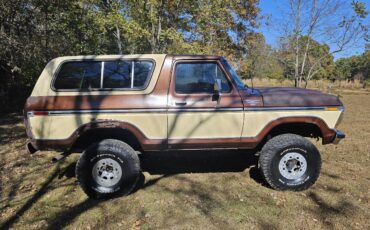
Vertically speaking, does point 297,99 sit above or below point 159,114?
above

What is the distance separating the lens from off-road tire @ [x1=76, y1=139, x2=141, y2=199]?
4.32 meters

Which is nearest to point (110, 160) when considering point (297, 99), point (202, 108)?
point (202, 108)

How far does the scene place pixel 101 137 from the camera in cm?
473

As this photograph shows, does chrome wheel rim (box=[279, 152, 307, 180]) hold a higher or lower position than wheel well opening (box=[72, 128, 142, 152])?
lower

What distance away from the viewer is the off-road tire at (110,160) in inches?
170

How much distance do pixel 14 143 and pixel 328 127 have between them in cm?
699

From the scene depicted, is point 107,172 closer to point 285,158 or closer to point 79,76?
point 79,76

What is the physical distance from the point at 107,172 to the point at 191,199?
1.25m

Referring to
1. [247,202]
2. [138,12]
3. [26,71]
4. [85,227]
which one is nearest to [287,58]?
[138,12]

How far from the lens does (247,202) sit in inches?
167

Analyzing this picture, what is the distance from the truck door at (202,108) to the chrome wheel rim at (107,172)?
2.72ft

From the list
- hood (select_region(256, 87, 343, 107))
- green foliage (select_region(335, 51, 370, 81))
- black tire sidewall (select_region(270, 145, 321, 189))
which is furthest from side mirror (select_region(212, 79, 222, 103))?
green foliage (select_region(335, 51, 370, 81))

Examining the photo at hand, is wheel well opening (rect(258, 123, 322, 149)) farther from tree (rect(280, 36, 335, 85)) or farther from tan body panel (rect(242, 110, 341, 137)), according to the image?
tree (rect(280, 36, 335, 85))

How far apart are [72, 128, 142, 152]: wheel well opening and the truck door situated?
701 mm
